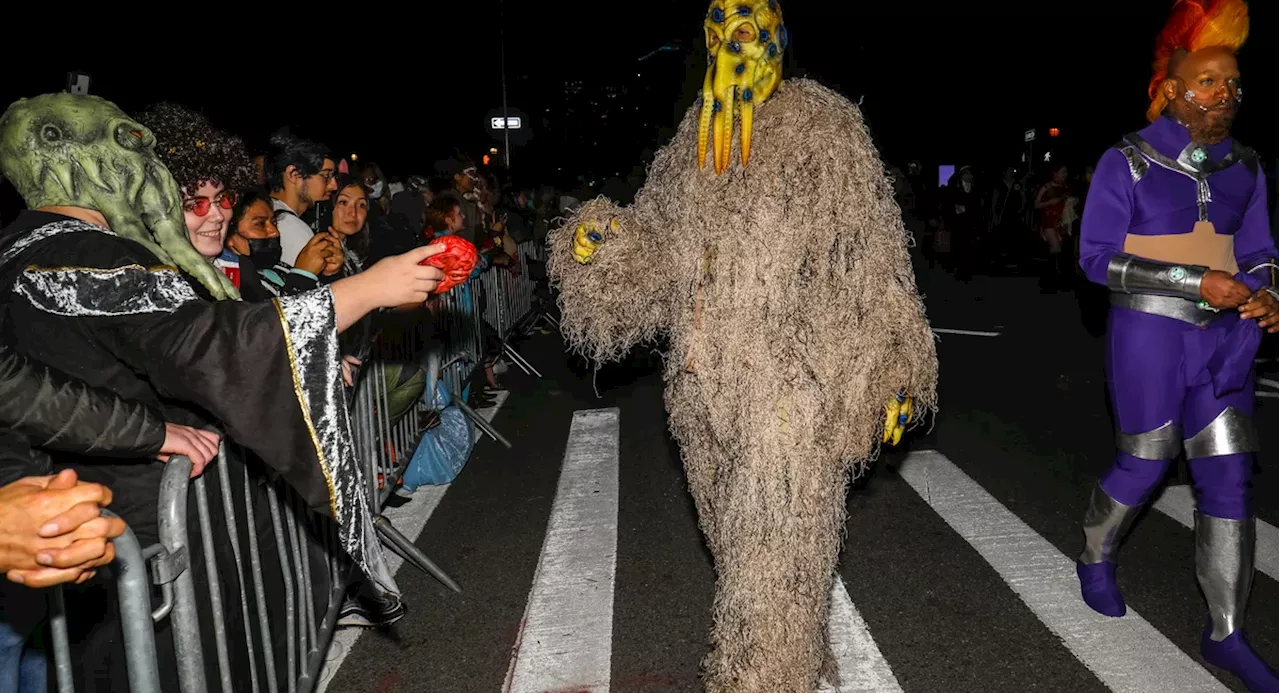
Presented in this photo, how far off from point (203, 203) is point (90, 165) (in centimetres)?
95

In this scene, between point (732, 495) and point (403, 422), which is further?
point (403, 422)

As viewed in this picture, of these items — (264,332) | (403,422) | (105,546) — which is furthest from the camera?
(403,422)

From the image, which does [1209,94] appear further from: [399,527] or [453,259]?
[399,527]

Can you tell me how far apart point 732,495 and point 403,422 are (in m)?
3.06

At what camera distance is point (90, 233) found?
212cm

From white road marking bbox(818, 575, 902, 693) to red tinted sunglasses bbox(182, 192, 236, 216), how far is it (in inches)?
103

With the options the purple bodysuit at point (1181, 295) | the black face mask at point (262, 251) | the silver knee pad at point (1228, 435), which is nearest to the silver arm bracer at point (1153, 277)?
the purple bodysuit at point (1181, 295)

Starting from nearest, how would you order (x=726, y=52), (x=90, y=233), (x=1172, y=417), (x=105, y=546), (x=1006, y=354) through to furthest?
(x=105, y=546) < (x=90, y=233) < (x=726, y=52) < (x=1172, y=417) < (x=1006, y=354)

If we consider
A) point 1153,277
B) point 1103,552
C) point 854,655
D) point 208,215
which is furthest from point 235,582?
point 1103,552

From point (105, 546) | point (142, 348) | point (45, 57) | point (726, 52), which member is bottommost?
point (105, 546)

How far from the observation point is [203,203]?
10.6 feet

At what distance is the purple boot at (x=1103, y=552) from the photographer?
3.81 m

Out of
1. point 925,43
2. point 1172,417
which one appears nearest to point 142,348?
point 1172,417

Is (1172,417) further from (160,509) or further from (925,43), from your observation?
(925,43)
